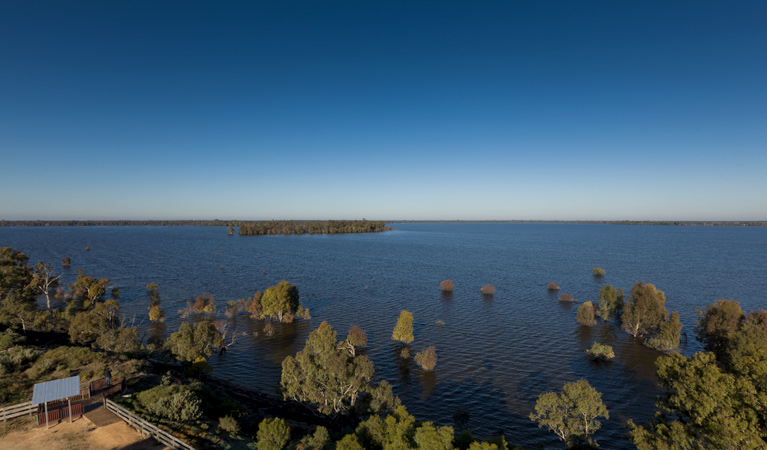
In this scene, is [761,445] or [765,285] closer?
[761,445]

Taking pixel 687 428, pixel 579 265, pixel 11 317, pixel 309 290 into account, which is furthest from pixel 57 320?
pixel 579 265

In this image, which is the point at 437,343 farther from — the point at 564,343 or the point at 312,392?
the point at 312,392

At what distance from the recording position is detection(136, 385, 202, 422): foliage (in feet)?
75.9

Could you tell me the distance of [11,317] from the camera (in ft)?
152

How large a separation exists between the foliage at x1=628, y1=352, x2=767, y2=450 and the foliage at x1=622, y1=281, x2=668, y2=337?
3556 centimetres

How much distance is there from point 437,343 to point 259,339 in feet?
87.3

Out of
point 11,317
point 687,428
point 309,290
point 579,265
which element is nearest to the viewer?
point 687,428

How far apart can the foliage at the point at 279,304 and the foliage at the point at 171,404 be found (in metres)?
31.6

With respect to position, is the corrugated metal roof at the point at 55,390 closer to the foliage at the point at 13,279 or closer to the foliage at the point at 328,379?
the foliage at the point at 328,379

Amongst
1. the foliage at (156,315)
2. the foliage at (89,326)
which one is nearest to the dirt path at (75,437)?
the foliage at (89,326)

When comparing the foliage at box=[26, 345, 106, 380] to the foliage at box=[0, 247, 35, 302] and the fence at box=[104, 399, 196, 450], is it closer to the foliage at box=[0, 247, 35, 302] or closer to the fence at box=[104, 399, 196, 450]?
the fence at box=[104, 399, 196, 450]

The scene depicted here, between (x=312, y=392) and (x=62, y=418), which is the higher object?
(x=62, y=418)

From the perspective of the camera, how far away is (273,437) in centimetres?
2081

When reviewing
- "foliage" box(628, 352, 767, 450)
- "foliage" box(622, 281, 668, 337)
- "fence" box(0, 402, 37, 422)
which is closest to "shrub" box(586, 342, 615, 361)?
"foliage" box(622, 281, 668, 337)
